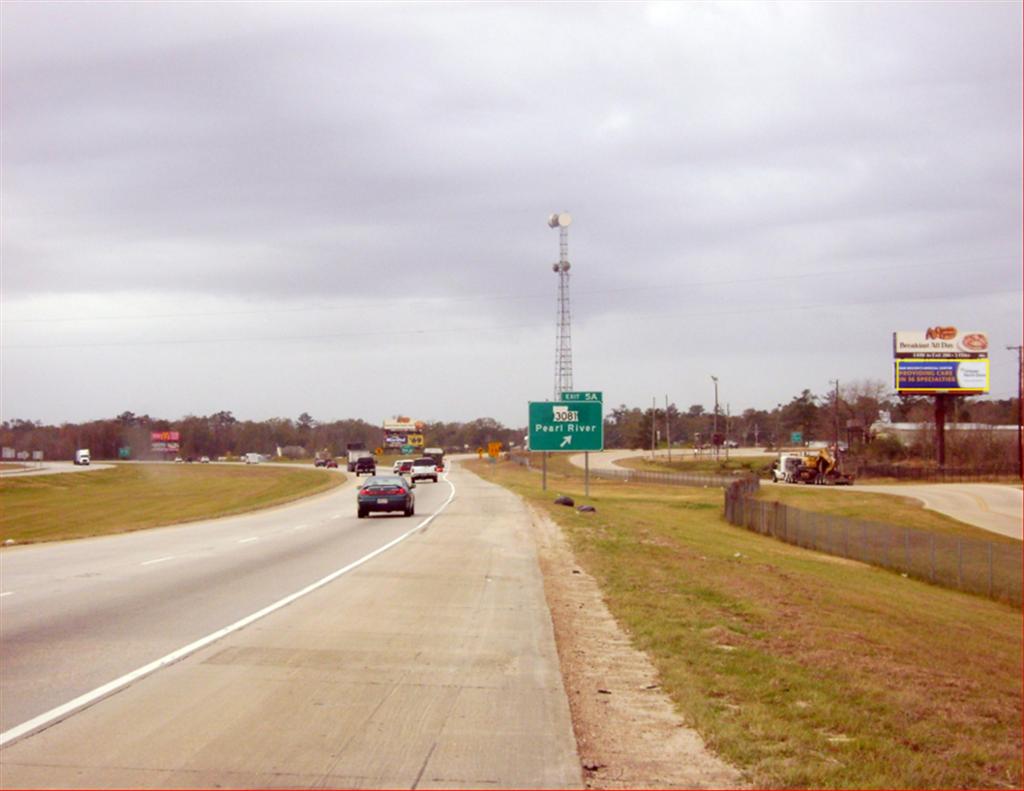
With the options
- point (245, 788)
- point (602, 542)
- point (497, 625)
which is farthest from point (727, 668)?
point (602, 542)

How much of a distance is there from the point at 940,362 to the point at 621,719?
97.9 m

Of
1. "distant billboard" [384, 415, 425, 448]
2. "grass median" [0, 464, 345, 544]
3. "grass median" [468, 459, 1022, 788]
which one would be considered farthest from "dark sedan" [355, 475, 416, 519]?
"distant billboard" [384, 415, 425, 448]

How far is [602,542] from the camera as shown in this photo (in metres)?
28.2

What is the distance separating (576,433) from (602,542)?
2205cm

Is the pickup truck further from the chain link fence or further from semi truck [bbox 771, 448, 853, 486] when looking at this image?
the chain link fence

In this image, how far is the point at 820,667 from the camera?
37.9 feet

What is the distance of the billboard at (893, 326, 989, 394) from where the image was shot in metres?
97.4

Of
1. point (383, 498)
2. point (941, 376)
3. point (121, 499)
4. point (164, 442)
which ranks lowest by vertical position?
point (121, 499)

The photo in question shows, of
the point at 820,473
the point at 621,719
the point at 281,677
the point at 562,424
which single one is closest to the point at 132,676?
the point at 281,677

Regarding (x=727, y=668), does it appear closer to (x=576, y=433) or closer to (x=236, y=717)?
(x=236, y=717)

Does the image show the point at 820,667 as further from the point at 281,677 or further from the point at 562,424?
the point at 562,424

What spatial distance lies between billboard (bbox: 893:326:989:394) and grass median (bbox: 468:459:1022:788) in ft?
236

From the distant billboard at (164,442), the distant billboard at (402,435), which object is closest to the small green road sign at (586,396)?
the distant billboard at (164,442)

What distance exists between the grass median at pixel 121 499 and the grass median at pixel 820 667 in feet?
61.6
